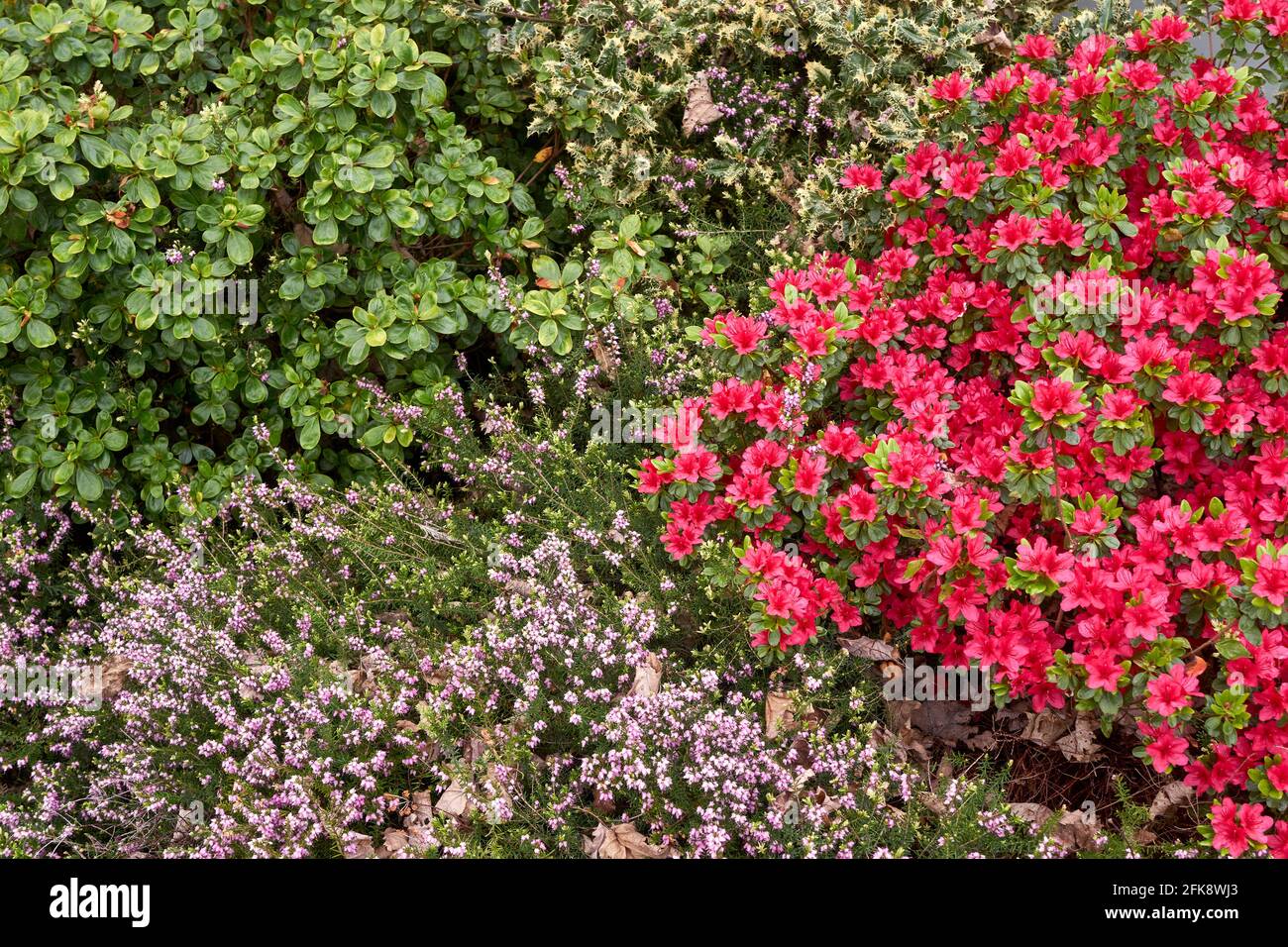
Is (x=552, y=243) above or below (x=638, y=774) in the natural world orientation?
above

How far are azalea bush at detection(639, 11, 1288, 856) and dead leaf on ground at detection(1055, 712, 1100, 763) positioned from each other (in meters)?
0.15

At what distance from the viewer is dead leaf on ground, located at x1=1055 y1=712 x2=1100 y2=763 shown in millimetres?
2994

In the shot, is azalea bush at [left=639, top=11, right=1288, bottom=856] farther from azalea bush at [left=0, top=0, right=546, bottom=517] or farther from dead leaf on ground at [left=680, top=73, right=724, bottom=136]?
azalea bush at [left=0, top=0, right=546, bottom=517]

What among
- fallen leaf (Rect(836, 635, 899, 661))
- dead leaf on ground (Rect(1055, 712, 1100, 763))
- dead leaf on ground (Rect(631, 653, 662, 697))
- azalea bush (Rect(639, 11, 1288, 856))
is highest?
azalea bush (Rect(639, 11, 1288, 856))

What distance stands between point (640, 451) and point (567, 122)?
1349 millimetres

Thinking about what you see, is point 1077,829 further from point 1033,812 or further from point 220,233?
point 220,233

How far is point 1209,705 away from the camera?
2.58 meters

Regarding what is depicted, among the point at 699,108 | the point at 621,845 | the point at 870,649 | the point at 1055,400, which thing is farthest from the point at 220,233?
the point at 1055,400

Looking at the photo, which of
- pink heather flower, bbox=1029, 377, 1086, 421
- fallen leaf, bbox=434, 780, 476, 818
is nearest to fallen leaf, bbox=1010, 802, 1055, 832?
pink heather flower, bbox=1029, 377, 1086, 421

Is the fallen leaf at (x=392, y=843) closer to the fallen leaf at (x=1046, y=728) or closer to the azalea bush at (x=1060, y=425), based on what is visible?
the azalea bush at (x=1060, y=425)

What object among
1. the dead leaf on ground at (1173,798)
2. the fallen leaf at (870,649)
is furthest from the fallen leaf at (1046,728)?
the fallen leaf at (870,649)

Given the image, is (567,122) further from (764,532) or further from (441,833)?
(441,833)

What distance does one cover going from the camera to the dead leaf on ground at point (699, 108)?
168 inches

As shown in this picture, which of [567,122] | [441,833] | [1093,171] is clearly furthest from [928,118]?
[441,833]
